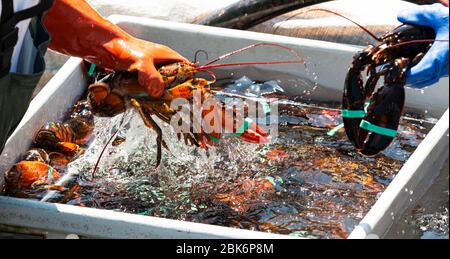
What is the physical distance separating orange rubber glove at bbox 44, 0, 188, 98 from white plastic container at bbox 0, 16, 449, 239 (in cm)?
45

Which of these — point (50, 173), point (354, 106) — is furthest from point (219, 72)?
point (354, 106)

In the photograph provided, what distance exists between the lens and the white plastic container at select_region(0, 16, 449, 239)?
336cm

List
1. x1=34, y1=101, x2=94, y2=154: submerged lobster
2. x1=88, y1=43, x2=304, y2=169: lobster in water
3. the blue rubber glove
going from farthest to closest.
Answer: x1=34, y1=101, x2=94, y2=154: submerged lobster
x1=88, y1=43, x2=304, y2=169: lobster in water
the blue rubber glove

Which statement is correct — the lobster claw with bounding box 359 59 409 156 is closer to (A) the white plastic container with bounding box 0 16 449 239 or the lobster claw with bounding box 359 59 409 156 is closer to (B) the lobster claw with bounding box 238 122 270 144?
(A) the white plastic container with bounding box 0 16 449 239

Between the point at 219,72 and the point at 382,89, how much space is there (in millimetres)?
1495

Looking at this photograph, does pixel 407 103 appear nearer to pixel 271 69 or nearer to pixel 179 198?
pixel 271 69

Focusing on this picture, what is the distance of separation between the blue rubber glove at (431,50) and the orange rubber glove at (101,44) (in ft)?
3.26

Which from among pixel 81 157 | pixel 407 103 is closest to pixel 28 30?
pixel 81 157

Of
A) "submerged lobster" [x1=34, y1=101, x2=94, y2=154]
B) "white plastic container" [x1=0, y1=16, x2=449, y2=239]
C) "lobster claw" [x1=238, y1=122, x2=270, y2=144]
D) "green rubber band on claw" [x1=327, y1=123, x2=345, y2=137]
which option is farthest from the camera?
"green rubber band on claw" [x1=327, y1=123, x2=345, y2=137]

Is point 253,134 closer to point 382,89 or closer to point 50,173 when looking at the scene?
point 382,89

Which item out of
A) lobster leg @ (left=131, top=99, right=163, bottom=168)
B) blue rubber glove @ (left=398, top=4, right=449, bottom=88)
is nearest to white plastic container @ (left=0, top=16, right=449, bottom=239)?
blue rubber glove @ (left=398, top=4, right=449, bottom=88)

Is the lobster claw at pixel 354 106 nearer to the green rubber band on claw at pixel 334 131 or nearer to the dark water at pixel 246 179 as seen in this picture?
the dark water at pixel 246 179

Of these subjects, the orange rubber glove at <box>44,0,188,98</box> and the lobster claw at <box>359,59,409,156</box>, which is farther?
the orange rubber glove at <box>44,0,188,98</box>

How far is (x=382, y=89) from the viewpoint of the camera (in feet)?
11.8
